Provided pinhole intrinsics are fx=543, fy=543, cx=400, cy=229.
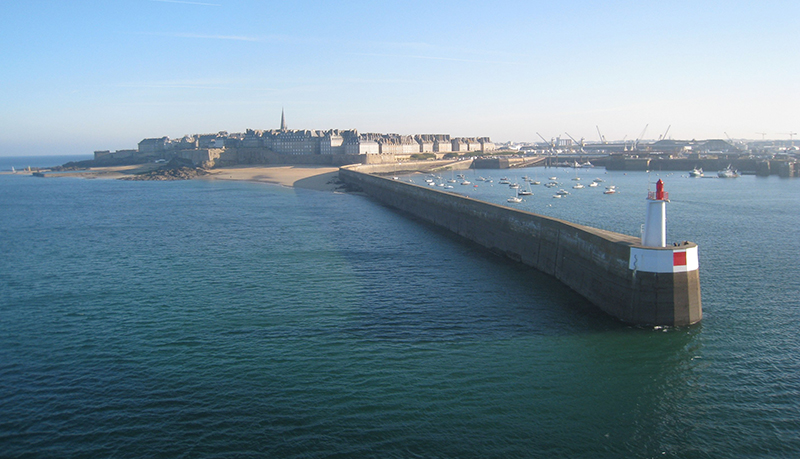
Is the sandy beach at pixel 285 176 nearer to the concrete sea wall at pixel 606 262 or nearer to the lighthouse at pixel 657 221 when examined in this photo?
the concrete sea wall at pixel 606 262

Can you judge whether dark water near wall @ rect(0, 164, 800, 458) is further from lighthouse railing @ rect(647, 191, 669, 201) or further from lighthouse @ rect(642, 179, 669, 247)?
lighthouse railing @ rect(647, 191, 669, 201)

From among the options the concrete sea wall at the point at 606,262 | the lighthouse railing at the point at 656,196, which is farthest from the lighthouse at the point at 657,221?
the concrete sea wall at the point at 606,262

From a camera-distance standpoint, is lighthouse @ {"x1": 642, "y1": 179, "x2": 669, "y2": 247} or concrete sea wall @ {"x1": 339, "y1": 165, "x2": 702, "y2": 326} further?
lighthouse @ {"x1": 642, "y1": 179, "x2": 669, "y2": 247}

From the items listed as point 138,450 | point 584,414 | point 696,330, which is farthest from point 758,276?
point 138,450

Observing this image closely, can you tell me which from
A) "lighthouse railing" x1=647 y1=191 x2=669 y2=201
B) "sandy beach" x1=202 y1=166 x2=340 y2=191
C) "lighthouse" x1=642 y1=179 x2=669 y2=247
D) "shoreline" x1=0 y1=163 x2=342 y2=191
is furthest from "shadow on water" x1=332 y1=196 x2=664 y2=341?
"sandy beach" x1=202 y1=166 x2=340 y2=191

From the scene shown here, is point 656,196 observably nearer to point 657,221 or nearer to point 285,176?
point 657,221
